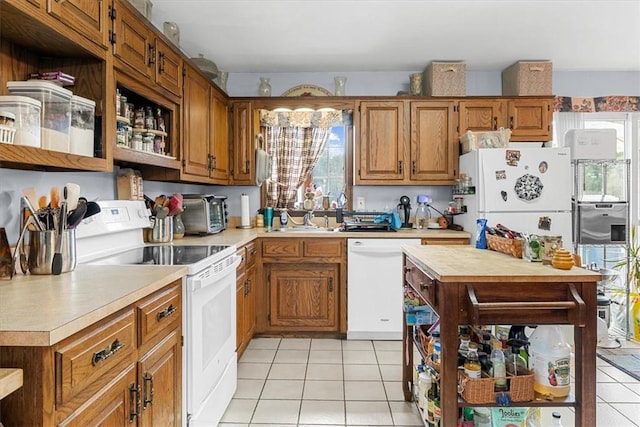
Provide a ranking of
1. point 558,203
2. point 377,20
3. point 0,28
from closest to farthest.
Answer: point 0,28
point 377,20
point 558,203

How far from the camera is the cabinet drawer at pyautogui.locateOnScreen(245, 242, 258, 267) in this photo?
3.10 m

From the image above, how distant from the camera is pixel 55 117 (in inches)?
58.1

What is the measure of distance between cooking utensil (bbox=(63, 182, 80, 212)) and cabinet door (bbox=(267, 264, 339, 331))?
1953 mm

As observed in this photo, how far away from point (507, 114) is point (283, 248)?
2415mm

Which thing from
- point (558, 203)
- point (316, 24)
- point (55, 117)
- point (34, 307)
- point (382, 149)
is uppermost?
point (316, 24)

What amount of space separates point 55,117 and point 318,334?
104 inches

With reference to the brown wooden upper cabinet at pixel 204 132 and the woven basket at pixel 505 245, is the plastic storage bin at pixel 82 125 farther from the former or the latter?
the woven basket at pixel 505 245

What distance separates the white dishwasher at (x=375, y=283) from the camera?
3371mm

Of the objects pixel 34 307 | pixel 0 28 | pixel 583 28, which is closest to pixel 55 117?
pixel 0 28

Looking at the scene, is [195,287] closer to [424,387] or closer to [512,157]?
[424,387]

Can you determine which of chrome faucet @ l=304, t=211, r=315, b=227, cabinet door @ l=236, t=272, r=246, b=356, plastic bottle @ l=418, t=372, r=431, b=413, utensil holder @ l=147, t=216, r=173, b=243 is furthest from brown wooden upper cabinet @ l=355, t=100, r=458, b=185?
plastic bottle @ l=418, t=372, r=431, b=413

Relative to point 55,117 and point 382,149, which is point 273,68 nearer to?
point 382,149

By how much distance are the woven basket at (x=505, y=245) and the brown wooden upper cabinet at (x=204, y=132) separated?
1.99m

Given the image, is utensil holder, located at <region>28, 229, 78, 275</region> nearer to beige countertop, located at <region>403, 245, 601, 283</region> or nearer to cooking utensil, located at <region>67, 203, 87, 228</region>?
cooking utensil, located at <region>67, 203, 87, 228</region>
